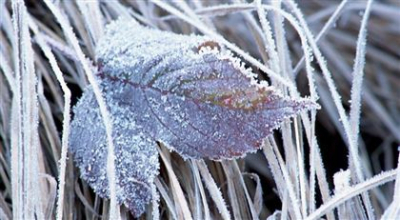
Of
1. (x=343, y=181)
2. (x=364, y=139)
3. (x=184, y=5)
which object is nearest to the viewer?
(x=343, y=181)

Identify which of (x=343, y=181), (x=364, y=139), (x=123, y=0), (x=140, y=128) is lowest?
(x=343, y=181)

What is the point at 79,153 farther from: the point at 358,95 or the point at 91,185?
the point at 358,95

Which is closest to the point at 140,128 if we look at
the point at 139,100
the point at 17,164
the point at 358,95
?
the point at 139,100

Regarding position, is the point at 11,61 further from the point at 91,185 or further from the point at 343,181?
the point at 343,181

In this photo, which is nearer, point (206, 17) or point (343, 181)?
point (343, 181)

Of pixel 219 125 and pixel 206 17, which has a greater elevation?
pixel 206 17

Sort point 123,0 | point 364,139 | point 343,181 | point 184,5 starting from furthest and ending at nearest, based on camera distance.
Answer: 1. point 364,139
2. point 123,0
3. point 184,5
4. point 343,181
